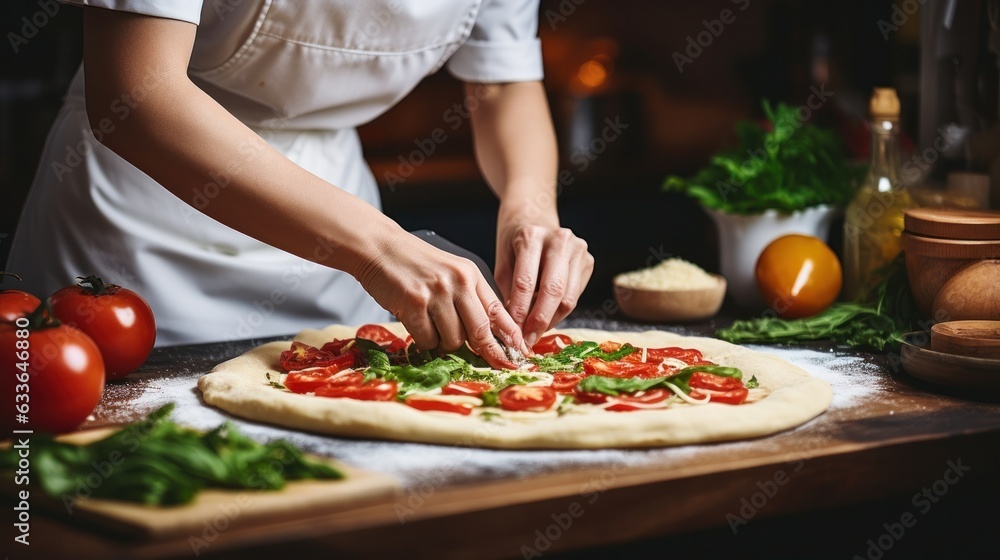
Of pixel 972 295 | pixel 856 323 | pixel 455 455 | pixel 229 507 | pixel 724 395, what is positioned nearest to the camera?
pixel 229 507

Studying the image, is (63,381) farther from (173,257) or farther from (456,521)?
(173,257)

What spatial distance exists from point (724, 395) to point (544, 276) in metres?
0.40

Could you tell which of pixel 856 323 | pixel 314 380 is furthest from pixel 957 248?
pixel 314 380

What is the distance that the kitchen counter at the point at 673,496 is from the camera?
38.4 inches

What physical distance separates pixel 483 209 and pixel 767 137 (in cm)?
199

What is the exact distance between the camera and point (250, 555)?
0.92 m

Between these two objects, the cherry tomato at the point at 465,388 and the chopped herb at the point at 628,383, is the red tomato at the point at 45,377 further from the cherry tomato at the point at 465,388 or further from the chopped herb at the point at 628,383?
the chopped herb at the point at 628,383

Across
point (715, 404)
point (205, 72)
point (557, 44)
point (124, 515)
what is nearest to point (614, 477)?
point (715, 404)

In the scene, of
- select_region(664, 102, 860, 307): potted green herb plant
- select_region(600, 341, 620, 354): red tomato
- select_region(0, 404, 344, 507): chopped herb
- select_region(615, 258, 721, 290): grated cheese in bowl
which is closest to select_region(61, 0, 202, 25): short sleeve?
select_region(0, 404, 344, 507): chopped herb

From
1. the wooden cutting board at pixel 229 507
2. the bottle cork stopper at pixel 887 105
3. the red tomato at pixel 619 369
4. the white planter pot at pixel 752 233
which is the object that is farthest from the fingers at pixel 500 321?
the bottle cork stopper at pixel 887 105

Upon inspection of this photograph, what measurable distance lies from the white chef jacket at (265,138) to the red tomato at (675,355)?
76 cm

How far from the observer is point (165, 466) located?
0.99 meters

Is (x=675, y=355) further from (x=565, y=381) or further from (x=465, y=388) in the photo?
(x=465, y=388)

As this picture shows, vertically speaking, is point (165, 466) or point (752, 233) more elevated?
point (752, 233)
